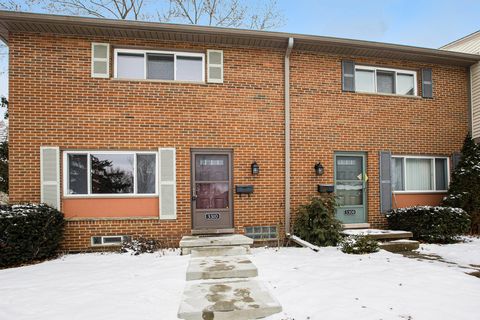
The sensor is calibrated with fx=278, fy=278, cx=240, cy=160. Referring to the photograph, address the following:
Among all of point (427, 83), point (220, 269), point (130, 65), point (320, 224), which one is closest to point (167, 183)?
point (220, 269)

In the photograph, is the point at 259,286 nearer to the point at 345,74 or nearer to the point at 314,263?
the point at 314,263

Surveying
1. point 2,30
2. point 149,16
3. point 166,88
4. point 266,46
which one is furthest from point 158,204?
point 149,16

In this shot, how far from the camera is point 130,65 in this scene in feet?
23.0

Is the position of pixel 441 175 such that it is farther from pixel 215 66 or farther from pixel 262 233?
pixel 215 66

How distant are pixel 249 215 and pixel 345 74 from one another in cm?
475

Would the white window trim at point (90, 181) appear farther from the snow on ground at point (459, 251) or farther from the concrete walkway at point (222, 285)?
the snow on ground at point (459, 251)

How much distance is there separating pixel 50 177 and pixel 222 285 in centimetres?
493

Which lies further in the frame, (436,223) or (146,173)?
(436,223)

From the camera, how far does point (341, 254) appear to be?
19.6 feet

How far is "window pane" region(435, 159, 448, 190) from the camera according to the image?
8570 mm

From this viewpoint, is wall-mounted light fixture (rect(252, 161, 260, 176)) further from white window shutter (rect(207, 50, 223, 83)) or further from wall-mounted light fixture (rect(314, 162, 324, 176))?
white window shutter (rect(207, 50, 223, 83))

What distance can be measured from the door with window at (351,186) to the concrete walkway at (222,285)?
3222 mm

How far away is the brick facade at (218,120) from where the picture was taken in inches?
257

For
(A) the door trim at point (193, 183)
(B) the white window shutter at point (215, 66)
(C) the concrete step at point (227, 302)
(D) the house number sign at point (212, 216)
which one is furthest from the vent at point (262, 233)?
(B) the white window shutter at point (215, 66)
